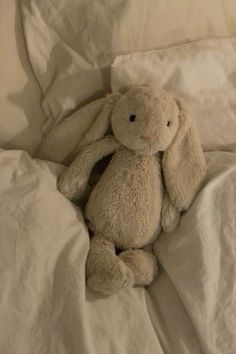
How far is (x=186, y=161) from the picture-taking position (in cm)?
92

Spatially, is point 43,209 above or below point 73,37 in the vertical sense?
below

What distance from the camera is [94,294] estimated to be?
818mm

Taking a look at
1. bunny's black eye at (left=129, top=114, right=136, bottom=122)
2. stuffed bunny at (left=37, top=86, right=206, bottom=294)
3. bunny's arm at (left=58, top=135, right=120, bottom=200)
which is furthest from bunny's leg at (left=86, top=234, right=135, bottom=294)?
bunny's black eye at (left=129, top=114, right=136, bottom=122)

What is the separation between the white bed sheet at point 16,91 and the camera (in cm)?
97

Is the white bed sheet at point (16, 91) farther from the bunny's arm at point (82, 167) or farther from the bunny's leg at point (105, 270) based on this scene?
the bunny's leg at point (105, 270)

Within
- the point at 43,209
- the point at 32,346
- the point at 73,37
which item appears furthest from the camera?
the point at 73,37

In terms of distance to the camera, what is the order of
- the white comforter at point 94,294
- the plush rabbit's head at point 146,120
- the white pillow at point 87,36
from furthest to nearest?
the white pillow at point 87,36
the plush rabbit's head at point 146,120
the white comforter at point 94,294

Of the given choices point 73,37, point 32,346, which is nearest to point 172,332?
point 32,346

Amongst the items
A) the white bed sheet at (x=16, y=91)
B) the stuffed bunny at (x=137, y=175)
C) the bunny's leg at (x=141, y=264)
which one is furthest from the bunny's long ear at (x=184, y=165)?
the white bed sheet at (x=16, y=91)

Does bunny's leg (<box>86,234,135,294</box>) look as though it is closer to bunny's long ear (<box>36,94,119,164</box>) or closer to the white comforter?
the white comforter

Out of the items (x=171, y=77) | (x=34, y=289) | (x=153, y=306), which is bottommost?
(x=153, y=306)

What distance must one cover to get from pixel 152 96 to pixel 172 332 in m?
0.43

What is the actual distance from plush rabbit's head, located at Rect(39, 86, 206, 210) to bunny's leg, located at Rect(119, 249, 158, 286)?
116 mm

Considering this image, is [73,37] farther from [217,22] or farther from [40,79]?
[217,22]
